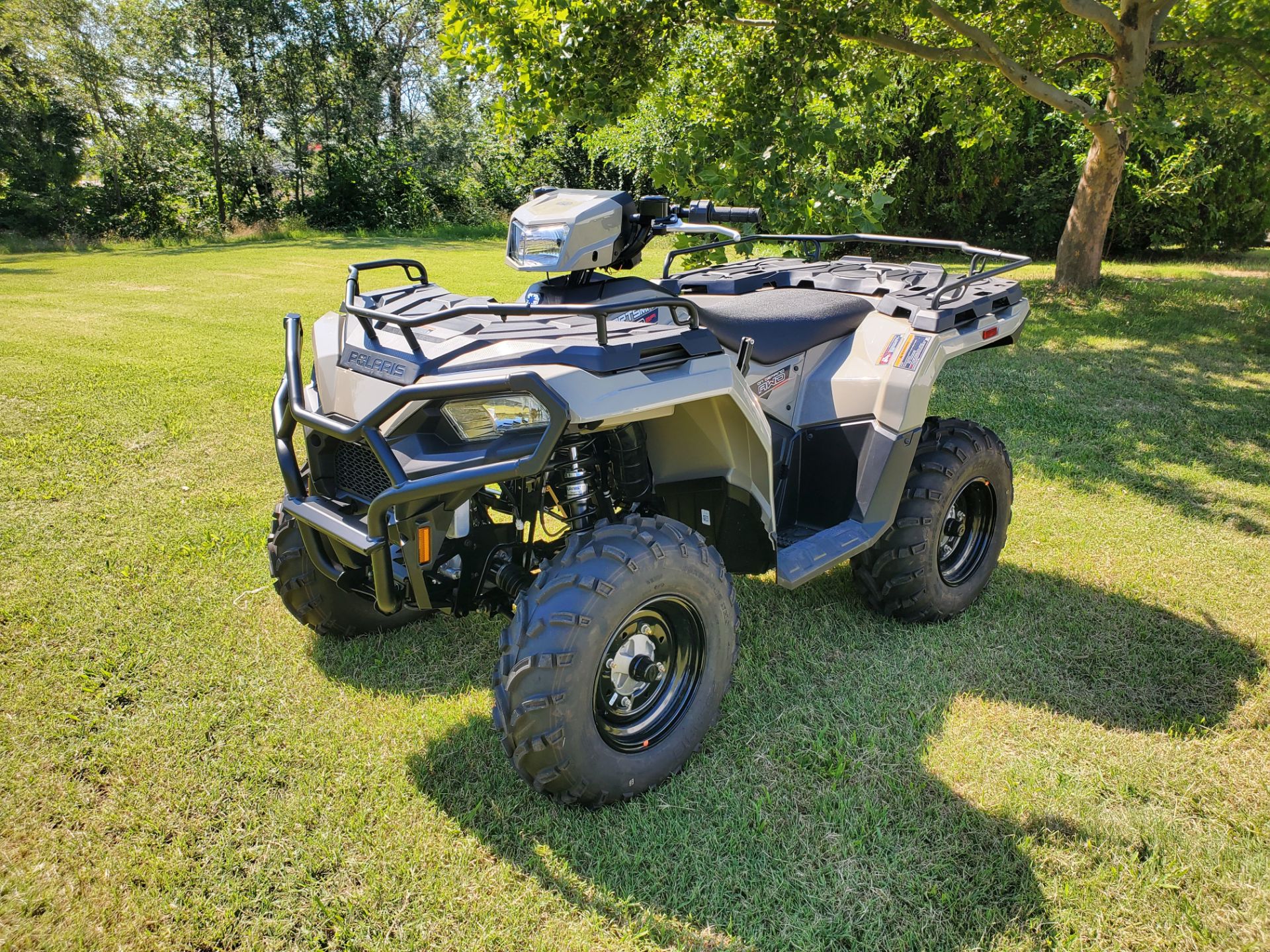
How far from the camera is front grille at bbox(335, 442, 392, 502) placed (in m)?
2.49

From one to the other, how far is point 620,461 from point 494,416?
56 cm

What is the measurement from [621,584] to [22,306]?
11.0 metres

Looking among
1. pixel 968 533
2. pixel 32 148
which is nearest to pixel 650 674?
pixel 968 533

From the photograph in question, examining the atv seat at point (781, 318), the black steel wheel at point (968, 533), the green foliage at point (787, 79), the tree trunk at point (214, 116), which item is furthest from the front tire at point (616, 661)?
the tree trunk at point (214, 116)

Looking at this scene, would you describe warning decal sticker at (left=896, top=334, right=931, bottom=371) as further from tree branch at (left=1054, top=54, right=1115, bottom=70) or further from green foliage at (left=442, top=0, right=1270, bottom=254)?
tree branch at (left=1054, top=54, right=1115, bottom=70)

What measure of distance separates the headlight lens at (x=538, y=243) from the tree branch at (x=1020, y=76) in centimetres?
630

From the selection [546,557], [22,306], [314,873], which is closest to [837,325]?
[546,557]

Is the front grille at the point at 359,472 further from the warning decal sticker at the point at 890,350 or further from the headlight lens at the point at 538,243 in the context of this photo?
the warning decal sticker at the point at 890,350

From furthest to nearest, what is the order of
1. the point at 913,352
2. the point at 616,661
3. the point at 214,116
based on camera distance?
the point at 214,116 < the point at 913,352 < the point at 616,661

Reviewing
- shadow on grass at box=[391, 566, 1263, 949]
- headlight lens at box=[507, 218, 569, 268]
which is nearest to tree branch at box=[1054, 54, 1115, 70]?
shadow on grass at box=[391, 566, 1263, 949]

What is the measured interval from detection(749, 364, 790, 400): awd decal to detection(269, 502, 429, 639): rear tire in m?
1.58

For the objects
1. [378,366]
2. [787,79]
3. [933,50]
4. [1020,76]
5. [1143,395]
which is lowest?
[1143,395]

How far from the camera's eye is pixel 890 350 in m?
3.15

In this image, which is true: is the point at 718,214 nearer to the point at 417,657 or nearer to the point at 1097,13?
the point at 417,657
